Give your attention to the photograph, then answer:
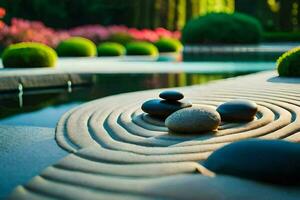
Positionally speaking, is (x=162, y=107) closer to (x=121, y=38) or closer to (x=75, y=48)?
(x=75, y=48)

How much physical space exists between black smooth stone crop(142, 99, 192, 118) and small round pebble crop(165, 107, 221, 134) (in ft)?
2.67

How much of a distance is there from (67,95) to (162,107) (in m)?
4.63

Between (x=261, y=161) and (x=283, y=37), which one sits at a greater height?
(x=261, y=161)

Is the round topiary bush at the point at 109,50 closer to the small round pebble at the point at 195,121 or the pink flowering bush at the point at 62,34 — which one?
the pink flowering bush at the point at 62,34

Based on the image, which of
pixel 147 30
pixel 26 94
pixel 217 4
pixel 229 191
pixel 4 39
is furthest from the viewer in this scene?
pixel 217 4

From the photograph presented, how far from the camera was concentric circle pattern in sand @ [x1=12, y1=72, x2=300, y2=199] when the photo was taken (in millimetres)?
3639

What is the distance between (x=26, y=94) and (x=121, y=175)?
727 centimetres

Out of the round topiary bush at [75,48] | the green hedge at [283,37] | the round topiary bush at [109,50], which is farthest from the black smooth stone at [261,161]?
the green hedge at [283,37]

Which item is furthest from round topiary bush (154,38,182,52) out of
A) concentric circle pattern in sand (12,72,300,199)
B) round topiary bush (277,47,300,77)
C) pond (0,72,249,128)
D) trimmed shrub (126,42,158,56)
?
concentric circle pattern in sand (12,72,300,199)

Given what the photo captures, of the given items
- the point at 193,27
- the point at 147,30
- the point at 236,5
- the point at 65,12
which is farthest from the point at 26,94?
the point at 236,5

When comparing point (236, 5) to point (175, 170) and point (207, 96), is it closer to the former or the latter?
point (207, 96)

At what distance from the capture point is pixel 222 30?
24938 mm

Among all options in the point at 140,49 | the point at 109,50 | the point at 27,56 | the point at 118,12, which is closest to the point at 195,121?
the point at 27,56

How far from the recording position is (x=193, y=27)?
25.1 metres
